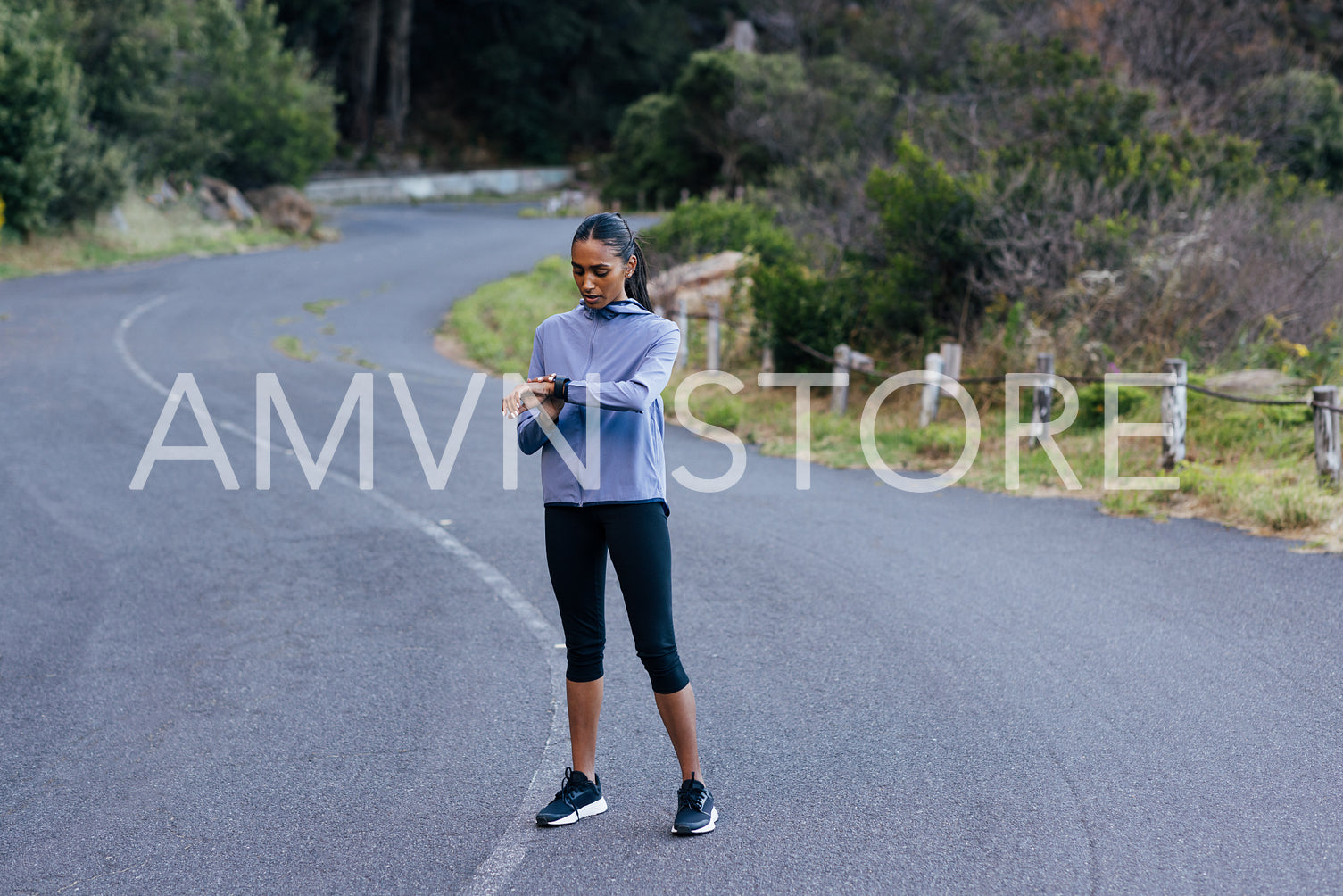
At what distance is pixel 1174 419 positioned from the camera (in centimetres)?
948

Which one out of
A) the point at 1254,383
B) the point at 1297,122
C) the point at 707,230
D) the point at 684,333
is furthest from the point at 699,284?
the point at 1254,383

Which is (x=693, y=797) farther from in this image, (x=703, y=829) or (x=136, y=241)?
(x=136, y=241)

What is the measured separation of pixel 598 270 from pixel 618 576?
1.01 m

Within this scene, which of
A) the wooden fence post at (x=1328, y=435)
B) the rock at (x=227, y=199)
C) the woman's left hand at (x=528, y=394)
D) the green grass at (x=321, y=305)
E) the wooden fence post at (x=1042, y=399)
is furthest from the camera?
the rock at (x=227, y=199)

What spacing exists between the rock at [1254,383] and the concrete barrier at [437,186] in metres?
41.2

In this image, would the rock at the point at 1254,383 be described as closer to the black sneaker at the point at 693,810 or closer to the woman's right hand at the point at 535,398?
the black sneaker at the point at 693,810

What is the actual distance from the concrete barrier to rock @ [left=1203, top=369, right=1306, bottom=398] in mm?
41233

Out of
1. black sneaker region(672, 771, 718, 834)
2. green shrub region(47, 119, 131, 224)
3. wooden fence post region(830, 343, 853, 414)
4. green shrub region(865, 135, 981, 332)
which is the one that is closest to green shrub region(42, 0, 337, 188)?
green shrub region(47, 119, 131, 224)

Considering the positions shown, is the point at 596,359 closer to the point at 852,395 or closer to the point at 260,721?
the point at 260,721

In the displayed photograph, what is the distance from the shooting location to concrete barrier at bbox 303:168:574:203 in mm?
49281

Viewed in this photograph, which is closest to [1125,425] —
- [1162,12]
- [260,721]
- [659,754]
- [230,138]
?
[659,754]

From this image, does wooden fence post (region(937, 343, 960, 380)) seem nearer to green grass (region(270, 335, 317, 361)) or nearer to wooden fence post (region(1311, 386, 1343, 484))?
wooden fence post (region(1311, 386, 1343, 484))

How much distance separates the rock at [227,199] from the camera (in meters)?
33.9

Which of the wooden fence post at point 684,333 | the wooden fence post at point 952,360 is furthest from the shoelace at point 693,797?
the wooden fence post at point 684,333
